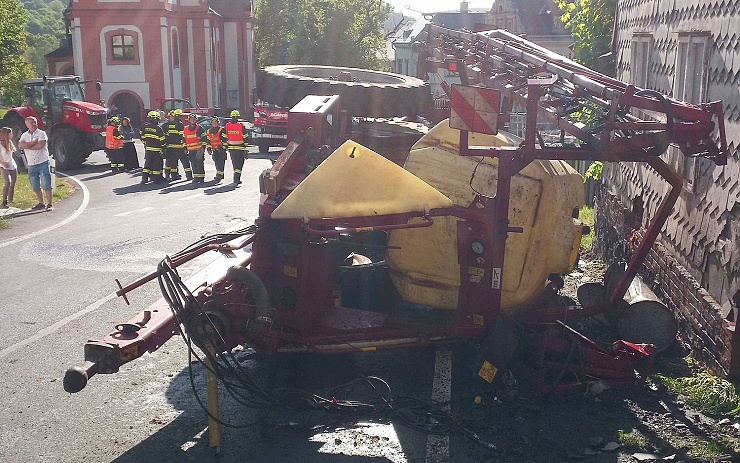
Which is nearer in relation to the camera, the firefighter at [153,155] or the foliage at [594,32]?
the foliage at [594,32]

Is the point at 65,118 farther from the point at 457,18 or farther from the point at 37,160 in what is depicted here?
the point at 457,18

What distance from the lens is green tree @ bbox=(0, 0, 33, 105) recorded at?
54344 millimetres

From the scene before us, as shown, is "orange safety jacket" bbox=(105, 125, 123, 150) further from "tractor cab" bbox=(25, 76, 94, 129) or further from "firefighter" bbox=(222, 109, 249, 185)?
"firefighter" bbox=(222, 109, 249, 185)

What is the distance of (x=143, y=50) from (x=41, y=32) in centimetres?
10905

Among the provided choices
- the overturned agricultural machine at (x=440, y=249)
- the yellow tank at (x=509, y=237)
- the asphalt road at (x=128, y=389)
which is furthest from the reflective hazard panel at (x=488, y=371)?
the yellow tank at (x=509, y=237)

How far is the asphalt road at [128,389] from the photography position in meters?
5.60

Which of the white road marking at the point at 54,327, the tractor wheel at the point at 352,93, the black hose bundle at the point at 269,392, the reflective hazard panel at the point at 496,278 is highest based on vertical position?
the tractor wheel at the point at 352,93

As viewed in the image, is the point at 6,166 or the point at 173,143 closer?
the point at 6,166

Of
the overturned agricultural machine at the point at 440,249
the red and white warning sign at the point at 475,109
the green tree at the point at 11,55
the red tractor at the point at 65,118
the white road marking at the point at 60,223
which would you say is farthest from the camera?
the green tree at the point at 11,55

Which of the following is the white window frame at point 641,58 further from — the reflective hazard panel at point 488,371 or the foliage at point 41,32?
the foliage at point 41,32

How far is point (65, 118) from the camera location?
2344 centimetres

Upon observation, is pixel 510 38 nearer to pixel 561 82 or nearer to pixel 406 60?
pixel 561 82

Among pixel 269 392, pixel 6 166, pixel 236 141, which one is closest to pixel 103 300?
pixel 269 392

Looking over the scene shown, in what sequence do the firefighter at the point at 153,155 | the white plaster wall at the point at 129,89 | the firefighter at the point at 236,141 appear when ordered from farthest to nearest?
the white plaster wall at the point at 129,89 → the firefighter at the point at 236,141 → the firefighter at the point at 153,155
